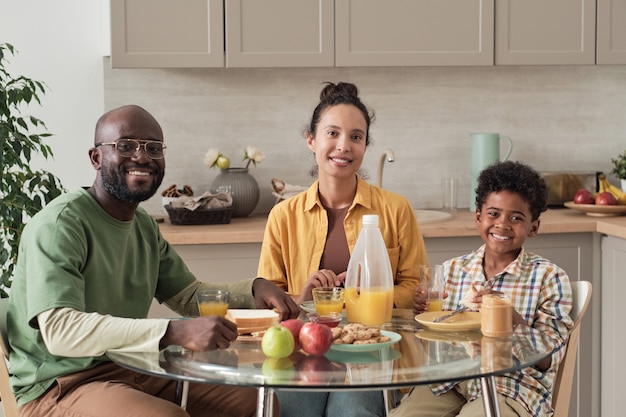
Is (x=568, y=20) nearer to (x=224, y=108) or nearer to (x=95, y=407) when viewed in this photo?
(x=224, y=108)

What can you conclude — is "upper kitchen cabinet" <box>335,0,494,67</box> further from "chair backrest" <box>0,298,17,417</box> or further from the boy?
"chair backrest" <box>0,298,17,417</box>

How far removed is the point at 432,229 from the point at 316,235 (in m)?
0.90

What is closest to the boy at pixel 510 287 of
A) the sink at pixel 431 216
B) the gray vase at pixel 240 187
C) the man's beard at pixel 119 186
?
the man's beard at pixel 119 186

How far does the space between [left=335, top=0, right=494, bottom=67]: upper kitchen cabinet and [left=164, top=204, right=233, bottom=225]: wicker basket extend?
0.78 metres

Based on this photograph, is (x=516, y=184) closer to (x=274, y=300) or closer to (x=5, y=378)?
(x=274, y=300)

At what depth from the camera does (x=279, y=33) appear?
3768 millimetres

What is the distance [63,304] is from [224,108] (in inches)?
88.2

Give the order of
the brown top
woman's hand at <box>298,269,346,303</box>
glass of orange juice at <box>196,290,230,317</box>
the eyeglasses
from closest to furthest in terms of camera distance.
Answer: glass of orange juice at <box>196,290,230,317</box>, the eyeglasses, woman's hand at <box>298,269,346,303</box>, the brown top

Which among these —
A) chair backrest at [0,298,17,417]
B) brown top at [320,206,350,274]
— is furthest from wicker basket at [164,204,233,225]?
chair backrest at [0,298,17,417]

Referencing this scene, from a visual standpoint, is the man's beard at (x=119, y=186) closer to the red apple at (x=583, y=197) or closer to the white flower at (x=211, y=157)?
the white flower at (x=211, y=157)

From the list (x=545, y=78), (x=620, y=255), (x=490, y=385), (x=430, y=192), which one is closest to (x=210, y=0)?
(x=430, y=192)

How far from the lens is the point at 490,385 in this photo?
83.8 inches

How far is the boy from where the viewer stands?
2398mm

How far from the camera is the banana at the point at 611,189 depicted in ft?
12.8
